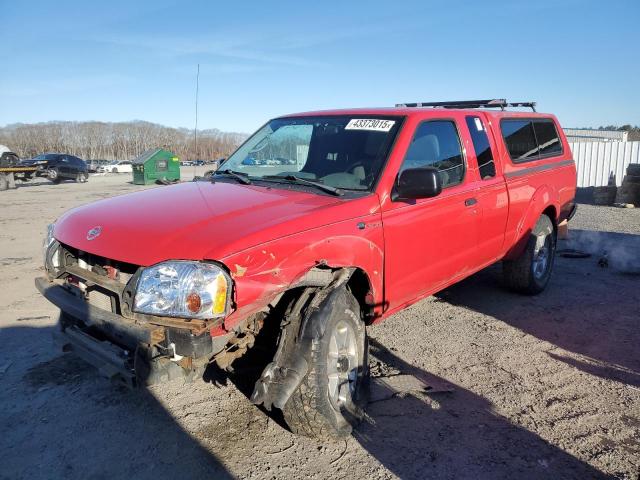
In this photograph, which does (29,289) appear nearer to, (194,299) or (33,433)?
(33,433)

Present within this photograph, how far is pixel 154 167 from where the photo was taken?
78.8 ft

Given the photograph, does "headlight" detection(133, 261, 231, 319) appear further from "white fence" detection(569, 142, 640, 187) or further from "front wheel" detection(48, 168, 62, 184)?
"front wheel" detection(48, 168, 62, 184)

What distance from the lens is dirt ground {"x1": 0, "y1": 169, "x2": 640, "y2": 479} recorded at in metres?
2.70

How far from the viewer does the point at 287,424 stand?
296 centimetres

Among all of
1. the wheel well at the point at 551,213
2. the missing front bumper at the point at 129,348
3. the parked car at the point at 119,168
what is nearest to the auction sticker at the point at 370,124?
the missing front bumper at the point at 129,348

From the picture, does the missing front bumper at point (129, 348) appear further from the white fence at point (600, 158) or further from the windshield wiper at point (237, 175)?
the white fence at point (600, 158)

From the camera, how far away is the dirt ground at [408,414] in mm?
2703

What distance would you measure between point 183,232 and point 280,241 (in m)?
0.51

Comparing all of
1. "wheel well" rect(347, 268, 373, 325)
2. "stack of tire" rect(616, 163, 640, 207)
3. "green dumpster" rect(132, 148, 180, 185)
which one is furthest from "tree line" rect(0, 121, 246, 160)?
"wheel well" rect(347, 268, 373, 325)

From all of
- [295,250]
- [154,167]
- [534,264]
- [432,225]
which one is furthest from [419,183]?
[154,167]

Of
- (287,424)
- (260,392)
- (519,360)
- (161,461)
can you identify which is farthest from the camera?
(519,360)

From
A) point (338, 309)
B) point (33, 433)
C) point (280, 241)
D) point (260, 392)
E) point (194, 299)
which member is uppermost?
point (280, 241)

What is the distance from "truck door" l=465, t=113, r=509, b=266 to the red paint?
0.05 feet

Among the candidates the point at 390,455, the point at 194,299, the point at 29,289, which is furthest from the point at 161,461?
the point at 29,289
